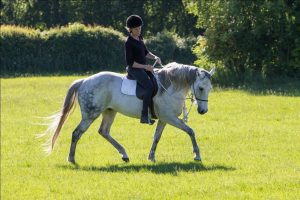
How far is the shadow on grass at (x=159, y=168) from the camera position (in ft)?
43.9

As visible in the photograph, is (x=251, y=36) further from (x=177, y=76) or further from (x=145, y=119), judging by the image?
(x=145, y=119)

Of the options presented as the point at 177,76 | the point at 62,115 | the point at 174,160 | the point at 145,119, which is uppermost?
the point at 177,76

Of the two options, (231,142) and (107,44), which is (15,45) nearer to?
(107,44)

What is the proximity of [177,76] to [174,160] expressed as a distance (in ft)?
5.61

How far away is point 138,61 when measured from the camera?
14.4 m

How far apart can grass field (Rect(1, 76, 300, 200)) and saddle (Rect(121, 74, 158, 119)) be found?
50.9 inches

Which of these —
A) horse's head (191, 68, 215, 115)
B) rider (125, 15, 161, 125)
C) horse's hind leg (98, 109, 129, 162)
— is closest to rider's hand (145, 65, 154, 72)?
rider (125, 15, 161, 125)

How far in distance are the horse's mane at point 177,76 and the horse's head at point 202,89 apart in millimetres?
186

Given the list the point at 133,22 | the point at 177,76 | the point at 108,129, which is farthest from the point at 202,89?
the point at 108,129

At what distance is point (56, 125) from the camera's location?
15.2 m

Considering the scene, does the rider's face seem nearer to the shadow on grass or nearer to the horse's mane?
the horse's mane

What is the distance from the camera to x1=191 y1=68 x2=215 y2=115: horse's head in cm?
1408

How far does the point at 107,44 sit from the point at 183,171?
32.7m

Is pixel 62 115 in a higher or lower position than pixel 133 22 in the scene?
lower
